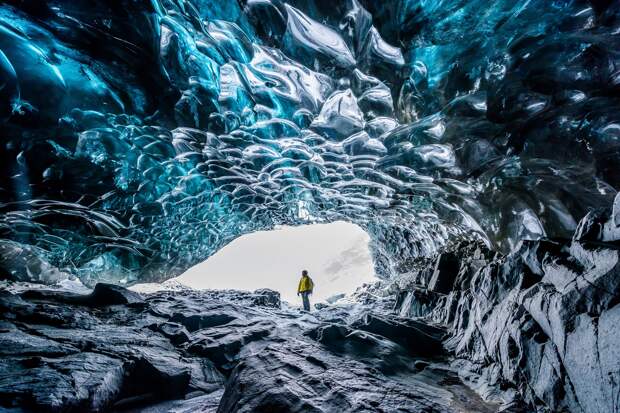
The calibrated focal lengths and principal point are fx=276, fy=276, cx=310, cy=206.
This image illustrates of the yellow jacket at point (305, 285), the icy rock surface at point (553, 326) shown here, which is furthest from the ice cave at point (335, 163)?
the yellow jacket at point (305, 285)

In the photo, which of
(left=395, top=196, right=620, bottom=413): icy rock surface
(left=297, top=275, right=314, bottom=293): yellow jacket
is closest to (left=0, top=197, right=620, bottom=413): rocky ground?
(left=395, top=196, right=620, bottom=413): icy rock surface

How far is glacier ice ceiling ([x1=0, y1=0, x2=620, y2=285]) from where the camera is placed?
152 inches

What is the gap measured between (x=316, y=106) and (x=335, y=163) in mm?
2281

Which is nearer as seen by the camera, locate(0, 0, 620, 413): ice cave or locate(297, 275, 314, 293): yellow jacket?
locate(0, 0, 620, 413): ice cave

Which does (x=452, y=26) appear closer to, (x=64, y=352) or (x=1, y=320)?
(x=64, y=352)

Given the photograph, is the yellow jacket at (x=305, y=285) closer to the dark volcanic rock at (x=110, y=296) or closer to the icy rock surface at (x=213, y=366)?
the icy rock surface at (x=213, y=366)

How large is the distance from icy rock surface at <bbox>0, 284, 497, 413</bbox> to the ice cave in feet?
0.15

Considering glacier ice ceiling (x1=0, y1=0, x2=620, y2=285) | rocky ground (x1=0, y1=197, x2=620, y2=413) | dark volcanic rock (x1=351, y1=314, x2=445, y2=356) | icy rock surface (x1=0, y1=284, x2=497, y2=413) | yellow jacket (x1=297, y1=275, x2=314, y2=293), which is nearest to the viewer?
rocky ground (x1=0, y1=197, x2=620, y2=413)

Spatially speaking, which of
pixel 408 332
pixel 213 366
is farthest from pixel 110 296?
pixel 408 332

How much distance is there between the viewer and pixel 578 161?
4992 mm

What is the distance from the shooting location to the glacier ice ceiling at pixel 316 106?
3.87 m

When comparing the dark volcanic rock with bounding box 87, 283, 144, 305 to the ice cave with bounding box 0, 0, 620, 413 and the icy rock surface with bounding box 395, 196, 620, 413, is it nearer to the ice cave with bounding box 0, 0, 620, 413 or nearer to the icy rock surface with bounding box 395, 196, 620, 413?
the ice cave with bounding box 0, 0, 620, 413

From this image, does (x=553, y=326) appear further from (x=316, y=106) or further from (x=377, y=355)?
(x=316, y=106)

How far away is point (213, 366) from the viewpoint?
582 centimetres
